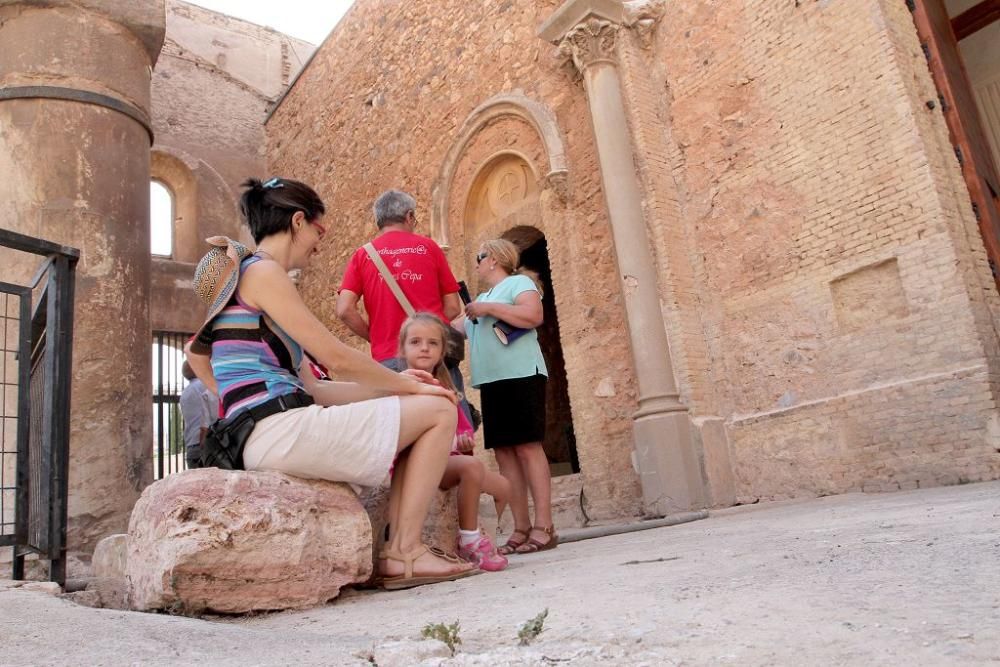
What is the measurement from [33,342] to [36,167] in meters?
2.80

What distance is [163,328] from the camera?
1222cm

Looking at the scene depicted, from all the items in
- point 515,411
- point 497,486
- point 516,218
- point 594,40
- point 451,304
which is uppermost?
point 594,40

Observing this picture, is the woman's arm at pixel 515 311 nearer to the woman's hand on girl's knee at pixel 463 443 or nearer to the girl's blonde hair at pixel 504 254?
the girl's blonde hair at pixel 504 254

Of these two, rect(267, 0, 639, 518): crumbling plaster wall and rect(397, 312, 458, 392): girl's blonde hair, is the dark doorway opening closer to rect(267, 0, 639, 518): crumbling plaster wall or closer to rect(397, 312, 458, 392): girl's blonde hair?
rect(267, 0, 639, 518): crumbling plaster wall

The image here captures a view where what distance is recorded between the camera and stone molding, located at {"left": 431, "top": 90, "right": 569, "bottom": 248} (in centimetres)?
753

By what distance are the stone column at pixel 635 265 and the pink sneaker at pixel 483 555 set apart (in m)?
3.20

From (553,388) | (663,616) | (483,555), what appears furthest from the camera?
(553,388)

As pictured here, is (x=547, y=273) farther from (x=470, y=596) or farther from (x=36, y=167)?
(x=470, y=596)

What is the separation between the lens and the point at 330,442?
2531mm

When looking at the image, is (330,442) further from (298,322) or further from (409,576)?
(409,576)

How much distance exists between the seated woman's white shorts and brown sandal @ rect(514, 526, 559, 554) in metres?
1.54

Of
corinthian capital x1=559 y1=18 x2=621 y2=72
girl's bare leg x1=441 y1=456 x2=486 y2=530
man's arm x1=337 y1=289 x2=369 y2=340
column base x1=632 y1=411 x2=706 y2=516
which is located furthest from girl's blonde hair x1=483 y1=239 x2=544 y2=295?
corinthian capital x1=559 y1=18 x2=621 y2=72

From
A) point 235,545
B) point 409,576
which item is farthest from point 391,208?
point 235,545

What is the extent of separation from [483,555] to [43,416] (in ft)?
6.87
